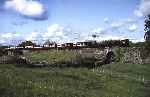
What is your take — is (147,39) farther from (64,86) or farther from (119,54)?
(64,86)

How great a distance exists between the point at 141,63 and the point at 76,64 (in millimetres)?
13832

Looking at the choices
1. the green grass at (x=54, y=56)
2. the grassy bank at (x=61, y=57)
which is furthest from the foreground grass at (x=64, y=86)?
the green grass at (x=54, y=56)

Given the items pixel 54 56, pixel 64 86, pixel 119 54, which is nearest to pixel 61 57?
pixel 54 56

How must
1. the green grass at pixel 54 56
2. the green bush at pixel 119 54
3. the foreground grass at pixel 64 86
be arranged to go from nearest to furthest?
1. the foreground grass at pixel 64 86
2. the green grass at pixel 54 56
3. the green bush at pixel 119 54

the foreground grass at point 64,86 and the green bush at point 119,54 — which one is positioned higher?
the green bush at point 119,54

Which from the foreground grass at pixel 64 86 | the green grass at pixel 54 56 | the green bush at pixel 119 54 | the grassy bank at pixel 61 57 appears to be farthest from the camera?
the green bush at pixel 119 54

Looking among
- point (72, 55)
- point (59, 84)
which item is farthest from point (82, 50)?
point (59, 84)

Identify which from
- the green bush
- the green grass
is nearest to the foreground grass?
the green grass

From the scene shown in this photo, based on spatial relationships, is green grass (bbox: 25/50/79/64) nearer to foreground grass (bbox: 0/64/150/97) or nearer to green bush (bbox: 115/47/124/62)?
green bush (bbox: 115/47/124/62)

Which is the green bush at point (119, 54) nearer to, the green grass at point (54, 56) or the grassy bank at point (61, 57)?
the grassy bank at point (61, 57)

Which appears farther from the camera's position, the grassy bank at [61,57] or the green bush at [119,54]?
the green bush at [119,54]

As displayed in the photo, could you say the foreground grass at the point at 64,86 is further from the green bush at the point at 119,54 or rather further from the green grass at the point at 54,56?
the green bush at the point at 119,54

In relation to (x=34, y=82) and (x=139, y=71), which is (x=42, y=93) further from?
(x=139, y=71)

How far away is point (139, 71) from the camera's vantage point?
2122 inches
